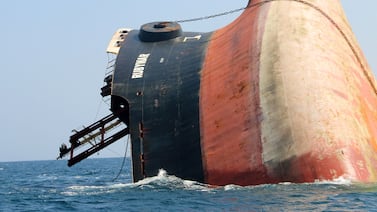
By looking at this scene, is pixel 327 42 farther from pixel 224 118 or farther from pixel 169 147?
pixel 169 147

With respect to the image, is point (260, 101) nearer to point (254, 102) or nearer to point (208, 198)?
point (254, 102)

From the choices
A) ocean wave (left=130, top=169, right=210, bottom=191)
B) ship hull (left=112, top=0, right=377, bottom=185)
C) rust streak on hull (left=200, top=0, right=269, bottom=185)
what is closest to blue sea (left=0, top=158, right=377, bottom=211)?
ocean wave (left=130, top=169, right=210, bottom=191)

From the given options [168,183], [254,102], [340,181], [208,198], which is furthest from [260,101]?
[168,183]

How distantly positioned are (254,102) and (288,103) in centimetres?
127

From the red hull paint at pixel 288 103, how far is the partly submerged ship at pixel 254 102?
4 cm

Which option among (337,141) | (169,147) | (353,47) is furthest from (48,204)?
(353,47)

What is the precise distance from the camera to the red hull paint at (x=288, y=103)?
1992 centimetres

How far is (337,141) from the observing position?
19.9 meters

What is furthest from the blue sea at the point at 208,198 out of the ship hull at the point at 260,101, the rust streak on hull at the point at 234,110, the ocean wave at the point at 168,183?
the rust streak on hull at the point at 234,110

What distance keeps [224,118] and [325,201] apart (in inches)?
235

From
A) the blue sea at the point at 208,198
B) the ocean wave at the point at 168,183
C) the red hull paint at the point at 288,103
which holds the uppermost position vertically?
the red hull paint at the point at 288,103

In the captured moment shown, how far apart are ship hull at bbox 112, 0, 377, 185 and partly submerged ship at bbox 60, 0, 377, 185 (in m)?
0.04

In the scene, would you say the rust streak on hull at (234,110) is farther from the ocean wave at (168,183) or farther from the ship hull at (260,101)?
the ocean wave at (168,183)

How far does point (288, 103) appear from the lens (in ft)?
68.0
